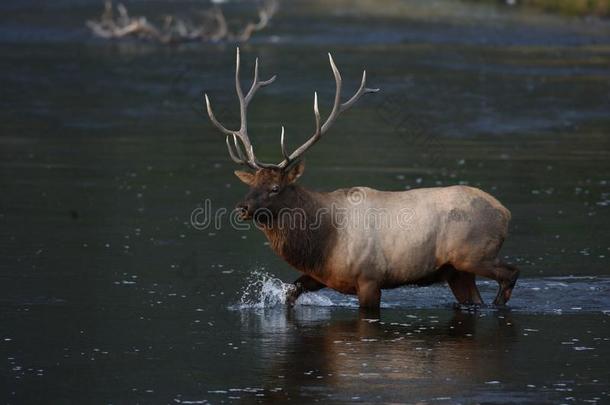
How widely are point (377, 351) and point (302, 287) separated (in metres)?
1.67

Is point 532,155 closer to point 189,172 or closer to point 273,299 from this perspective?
point 189,172

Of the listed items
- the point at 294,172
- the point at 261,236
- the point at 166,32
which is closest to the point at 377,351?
the point at 294,172

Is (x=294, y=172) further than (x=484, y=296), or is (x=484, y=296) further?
(x=484, y=296)

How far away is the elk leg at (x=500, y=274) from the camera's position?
1128cm

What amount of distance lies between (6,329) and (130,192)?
662 cm

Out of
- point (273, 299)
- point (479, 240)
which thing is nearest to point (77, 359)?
point (273, 299)

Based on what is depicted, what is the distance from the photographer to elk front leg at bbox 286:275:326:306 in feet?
37.7

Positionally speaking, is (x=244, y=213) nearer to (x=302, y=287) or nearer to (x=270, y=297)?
(x=302, y=287)

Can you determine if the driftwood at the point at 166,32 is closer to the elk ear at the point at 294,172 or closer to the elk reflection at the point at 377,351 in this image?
the elk ear at the point at 294,172

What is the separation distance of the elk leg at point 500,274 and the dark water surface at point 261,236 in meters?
0.11

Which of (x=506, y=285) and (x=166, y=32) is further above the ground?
(x=166, y=32)

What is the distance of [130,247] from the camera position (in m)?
13.7

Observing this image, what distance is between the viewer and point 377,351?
32.6 ft

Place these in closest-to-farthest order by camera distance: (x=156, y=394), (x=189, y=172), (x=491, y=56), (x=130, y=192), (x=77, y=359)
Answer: (x=156, y=394) < (x=77, y=359) < (x=130, y=192) < (x=189, y=172) < (x=491, y=56)
